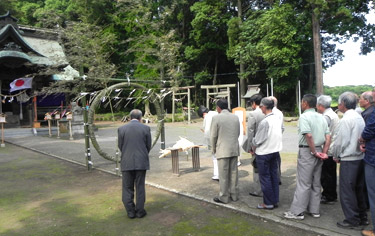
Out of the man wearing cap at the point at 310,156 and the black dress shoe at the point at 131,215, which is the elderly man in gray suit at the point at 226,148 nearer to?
the man wearing cap at the point at 310,156

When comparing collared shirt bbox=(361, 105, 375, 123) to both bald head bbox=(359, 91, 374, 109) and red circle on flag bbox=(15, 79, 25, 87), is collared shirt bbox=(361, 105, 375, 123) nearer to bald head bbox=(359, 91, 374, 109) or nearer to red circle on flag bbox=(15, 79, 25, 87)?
bald head bbox=(359, 91, 374, 109)

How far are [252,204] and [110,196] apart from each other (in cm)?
289

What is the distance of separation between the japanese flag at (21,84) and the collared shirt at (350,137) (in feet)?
64.3

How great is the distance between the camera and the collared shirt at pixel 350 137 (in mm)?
3871

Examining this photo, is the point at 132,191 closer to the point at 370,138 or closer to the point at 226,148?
the point at 226,148

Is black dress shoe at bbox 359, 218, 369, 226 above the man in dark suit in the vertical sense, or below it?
below

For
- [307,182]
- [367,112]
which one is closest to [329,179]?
[307,182]

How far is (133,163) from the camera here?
4.61 metres

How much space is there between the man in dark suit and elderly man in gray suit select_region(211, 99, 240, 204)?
49.7 inches

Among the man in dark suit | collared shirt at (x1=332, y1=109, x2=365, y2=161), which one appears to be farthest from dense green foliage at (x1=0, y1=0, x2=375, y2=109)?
collared shirt at (x1=332, y1=109, x2=365, y2=161)

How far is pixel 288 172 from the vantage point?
7090 mm

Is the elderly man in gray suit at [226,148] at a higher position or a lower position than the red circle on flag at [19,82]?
lower

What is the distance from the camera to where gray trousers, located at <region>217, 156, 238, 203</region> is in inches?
198

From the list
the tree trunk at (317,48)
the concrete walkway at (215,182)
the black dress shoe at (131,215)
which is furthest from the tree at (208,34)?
the black dress shoe at (131,215)
